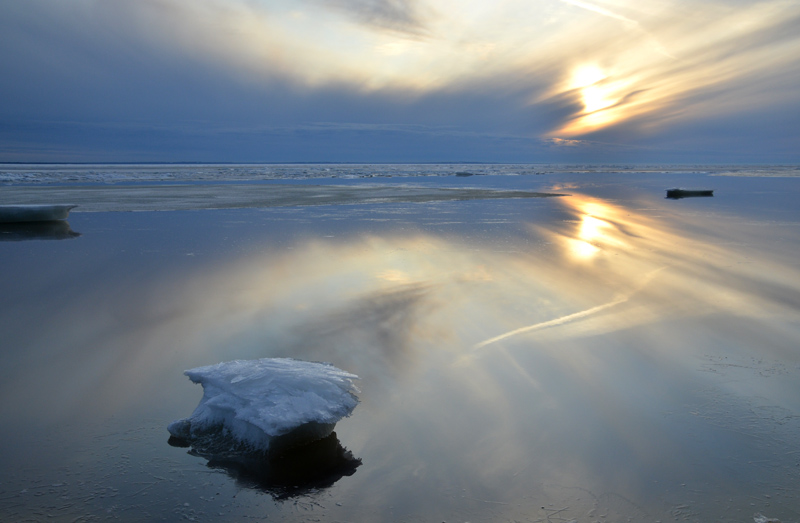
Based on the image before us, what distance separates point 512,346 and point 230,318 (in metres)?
3.07

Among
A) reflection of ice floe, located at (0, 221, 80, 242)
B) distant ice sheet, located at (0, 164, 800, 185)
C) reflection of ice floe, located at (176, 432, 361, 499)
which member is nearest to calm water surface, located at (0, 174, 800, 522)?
reflection of ice floe, located at (176, 432, 361, 499)

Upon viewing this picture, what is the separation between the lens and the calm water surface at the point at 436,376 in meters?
2.62

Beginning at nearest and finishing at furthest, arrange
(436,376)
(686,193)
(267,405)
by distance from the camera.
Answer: (267,405) < (436,376) < (686,193)

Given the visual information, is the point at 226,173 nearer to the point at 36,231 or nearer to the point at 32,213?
the point at 32,213

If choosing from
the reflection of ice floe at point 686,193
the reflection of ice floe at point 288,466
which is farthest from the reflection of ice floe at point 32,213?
the reflection of ice floe at point 686,193

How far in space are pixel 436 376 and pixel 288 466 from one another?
1.48 meters

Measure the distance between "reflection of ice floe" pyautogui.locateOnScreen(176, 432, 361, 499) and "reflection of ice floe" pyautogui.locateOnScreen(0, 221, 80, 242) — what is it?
10178 millimetres

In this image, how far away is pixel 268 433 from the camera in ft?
9.77

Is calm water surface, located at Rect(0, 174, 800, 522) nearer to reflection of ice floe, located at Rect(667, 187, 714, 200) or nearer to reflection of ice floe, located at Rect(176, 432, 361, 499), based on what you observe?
reflection of ice floe, located at Rect(176, 432, 361, 499)

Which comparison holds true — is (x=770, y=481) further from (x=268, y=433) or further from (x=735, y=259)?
(x=735, y=259)

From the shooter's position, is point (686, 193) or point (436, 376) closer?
point (436, 376)

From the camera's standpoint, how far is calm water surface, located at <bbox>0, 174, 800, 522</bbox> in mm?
2623

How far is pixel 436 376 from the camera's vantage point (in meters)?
4.00

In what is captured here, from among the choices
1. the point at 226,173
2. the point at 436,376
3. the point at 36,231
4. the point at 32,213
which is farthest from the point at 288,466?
the point at 226,173
